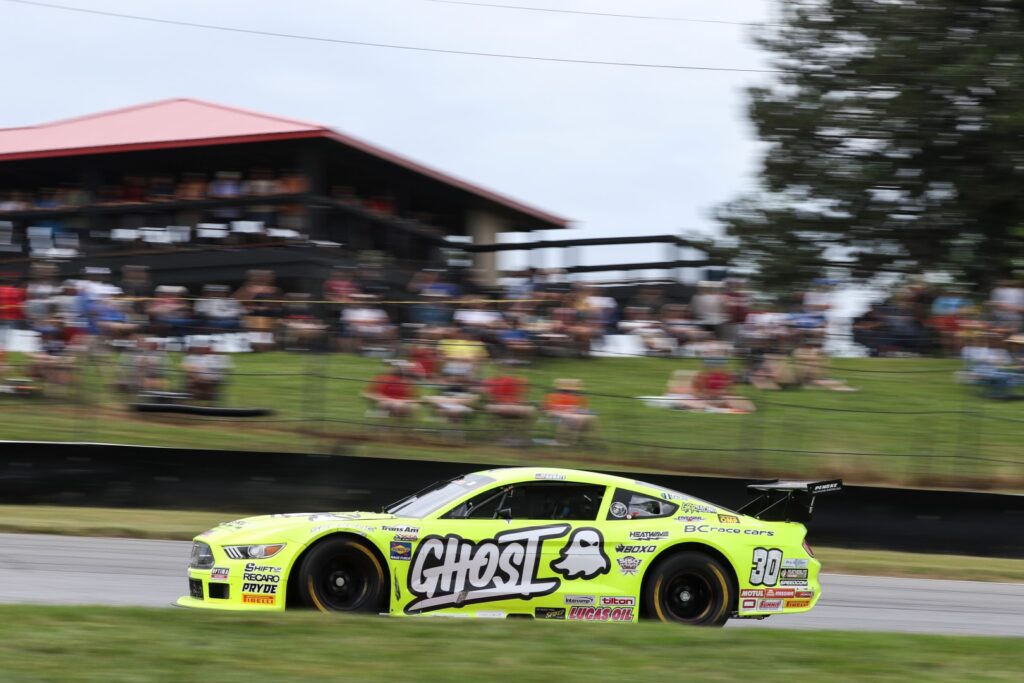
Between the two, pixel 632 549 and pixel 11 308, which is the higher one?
pixel 11 308

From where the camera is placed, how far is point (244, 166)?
999 inches

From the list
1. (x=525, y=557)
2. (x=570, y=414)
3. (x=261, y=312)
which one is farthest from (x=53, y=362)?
(x=525, y=557)

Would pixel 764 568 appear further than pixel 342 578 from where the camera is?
Yes

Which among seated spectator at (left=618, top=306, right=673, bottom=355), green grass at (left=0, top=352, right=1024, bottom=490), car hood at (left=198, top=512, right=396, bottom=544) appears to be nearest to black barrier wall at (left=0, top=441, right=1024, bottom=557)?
green grass at (left=0, top=352, right=1024, bottom=490)

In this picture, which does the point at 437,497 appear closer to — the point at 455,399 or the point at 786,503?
the point at 786,503

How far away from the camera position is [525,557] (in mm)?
8016

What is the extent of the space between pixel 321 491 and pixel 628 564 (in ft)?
23.3

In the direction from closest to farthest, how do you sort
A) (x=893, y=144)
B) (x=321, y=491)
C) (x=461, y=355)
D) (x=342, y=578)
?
(x=342, y=578)
(x=321, y=491)
(x=461, y=355)
(x=893, y=144)

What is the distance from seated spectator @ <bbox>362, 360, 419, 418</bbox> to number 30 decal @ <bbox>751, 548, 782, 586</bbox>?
790 centimetres

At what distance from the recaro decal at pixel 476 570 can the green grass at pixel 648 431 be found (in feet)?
24.1

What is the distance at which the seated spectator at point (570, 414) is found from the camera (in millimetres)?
15648

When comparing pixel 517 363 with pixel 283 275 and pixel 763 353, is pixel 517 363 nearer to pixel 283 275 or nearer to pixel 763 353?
pixel 763 353

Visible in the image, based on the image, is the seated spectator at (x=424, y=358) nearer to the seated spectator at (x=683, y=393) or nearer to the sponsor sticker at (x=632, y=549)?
the seated spectator at (x=683, y=393)

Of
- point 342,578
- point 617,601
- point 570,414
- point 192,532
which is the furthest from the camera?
point 570,414
